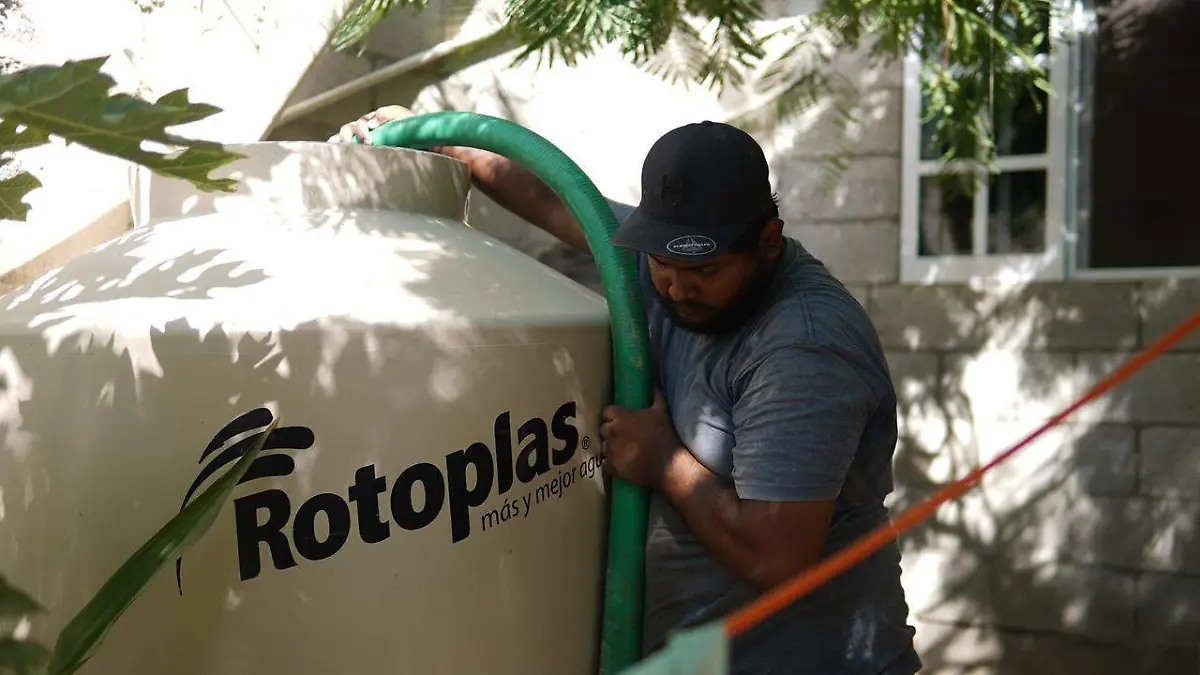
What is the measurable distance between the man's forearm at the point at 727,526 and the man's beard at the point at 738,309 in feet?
0.68

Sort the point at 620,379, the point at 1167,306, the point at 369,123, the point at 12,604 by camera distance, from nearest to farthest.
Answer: the point at 12,604 < the point at 620,379 < the point at 369,123 < the point at 1167,306

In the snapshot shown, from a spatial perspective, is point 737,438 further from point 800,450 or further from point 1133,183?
point 1133,183

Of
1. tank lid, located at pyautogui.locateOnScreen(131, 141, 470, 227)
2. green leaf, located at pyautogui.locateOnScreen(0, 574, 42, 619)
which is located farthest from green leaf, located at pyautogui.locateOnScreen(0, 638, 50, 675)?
tank lid, located at pyautogui.locateOnScreen(131, 141, 470, 227)

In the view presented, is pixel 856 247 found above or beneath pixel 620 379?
above

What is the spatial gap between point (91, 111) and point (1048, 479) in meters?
3.02

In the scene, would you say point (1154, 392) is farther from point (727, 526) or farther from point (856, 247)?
point (727, 526)

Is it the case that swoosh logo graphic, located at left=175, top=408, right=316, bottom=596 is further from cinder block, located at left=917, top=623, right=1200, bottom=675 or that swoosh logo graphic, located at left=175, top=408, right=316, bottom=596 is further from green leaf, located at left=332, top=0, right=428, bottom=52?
cinder block, located at left=917, top=623, right=1200, bottom=675

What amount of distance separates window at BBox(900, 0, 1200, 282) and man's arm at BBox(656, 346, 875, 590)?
5.90 feet

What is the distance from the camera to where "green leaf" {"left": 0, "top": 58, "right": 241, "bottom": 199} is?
0.95 m

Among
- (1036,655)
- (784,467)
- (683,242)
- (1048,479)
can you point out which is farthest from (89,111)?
(1036,655)

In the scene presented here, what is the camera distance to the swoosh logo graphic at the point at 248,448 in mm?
1397

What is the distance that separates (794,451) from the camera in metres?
1.57

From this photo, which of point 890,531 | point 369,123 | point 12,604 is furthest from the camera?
point 369,123

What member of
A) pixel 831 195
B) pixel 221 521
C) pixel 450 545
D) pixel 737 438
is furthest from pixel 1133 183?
pixel 221 521
